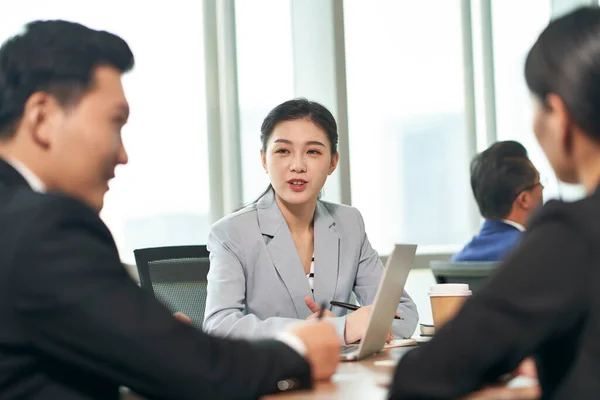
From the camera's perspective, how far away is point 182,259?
299 cm

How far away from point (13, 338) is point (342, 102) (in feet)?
13.0

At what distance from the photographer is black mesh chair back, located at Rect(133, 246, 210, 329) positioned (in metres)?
2.90

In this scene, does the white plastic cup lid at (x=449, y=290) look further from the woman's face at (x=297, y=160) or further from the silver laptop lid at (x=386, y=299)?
the woman's face at (x=297, y=160)

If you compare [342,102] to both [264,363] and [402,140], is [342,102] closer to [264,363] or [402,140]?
[402,140]

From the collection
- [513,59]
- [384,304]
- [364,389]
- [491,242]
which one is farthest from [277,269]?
[513,59]

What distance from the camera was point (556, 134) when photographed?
1281mm

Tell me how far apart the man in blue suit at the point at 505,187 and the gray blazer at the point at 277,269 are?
2.70 feet

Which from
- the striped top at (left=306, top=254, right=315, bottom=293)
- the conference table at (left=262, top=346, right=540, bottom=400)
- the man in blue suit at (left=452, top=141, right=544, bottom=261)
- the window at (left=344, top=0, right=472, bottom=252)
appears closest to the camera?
the conference table at (left=262, top=346, right=540, bottom=400)

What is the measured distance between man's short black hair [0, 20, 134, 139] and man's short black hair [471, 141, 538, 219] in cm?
269

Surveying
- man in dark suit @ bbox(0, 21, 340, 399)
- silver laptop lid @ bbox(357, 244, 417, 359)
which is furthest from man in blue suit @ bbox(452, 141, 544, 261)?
man in dark suit @ bbox(0, 21, 340, 399)

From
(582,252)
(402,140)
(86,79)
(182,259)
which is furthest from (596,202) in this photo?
(402,140)

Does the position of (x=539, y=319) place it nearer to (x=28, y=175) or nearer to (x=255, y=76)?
(x=28, y=175)

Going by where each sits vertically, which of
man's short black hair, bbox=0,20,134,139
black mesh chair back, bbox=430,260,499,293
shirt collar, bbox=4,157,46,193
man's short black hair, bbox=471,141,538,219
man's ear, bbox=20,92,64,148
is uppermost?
man's short black hair, bbox=0,20,134,139

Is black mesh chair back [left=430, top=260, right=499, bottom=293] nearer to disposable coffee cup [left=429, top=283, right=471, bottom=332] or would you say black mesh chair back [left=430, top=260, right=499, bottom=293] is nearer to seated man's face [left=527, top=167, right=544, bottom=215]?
disposable coffee cup [left=429, top=283, right=471, bottom=332]
